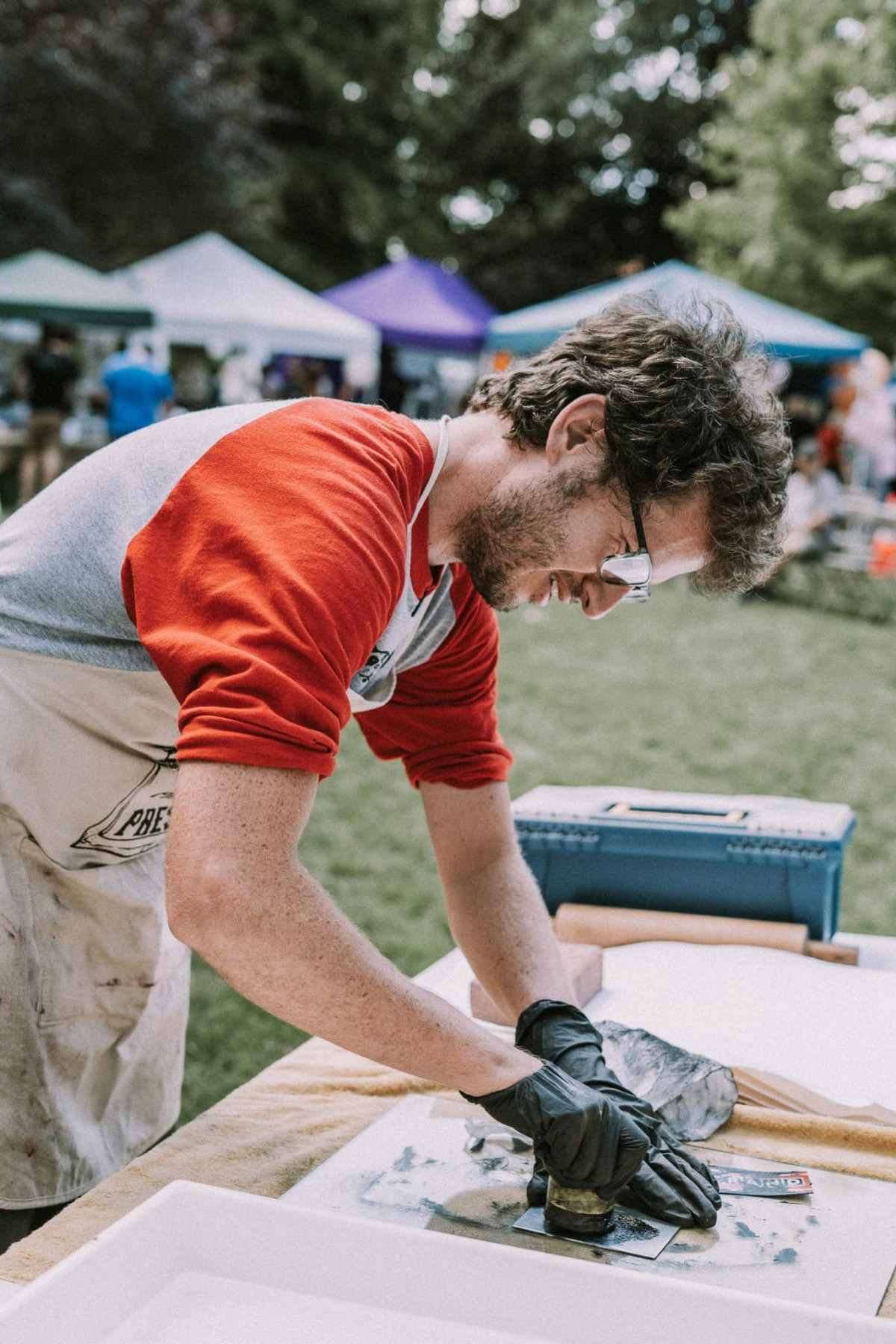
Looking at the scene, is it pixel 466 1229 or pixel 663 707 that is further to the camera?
pixel 663 707

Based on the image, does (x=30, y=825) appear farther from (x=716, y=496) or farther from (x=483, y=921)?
(x=716, y=496)

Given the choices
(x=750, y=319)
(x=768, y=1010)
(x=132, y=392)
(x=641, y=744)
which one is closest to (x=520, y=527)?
(x=768, y=1010)

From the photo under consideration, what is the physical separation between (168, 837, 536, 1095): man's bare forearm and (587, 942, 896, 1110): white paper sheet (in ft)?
2.45

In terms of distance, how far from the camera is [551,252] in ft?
78.7

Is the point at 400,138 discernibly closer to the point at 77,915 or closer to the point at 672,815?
Result: the point at 672,815

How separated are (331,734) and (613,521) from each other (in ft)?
1.53

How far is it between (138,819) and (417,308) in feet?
40.3

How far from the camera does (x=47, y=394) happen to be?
10047 mm

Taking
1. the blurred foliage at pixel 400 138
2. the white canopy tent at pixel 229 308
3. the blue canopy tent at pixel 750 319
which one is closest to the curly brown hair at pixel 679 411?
the blue canopy tent at pixel 750 319

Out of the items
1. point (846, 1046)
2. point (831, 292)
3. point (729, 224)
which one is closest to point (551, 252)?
point (729, 224)

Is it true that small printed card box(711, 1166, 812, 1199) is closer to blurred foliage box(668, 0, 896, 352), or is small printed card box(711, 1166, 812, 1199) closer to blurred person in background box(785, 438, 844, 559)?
blurred person in background box(785, 438, 844, 559)

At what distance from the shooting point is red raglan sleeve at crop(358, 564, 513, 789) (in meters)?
1.68

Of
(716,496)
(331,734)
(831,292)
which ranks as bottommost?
(331,734)

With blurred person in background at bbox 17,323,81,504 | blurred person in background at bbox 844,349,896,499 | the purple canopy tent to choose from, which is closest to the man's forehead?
blurred person in background at bbox 844,349,896,499
